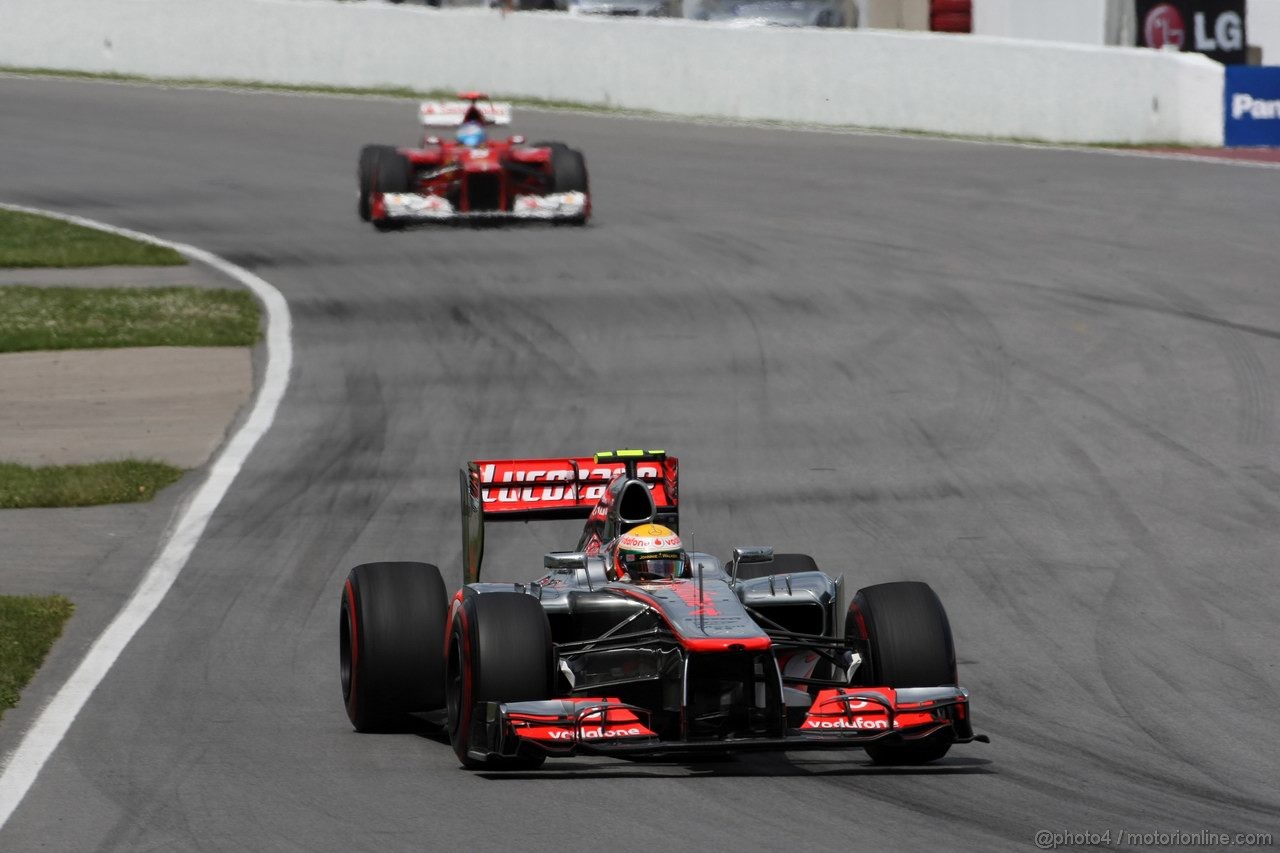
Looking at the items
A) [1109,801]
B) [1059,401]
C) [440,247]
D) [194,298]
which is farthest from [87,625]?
[440,247]

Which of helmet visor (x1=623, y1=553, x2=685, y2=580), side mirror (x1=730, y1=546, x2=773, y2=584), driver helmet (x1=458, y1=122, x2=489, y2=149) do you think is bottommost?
side mirror (x1=730, y1=546, x2=773, y2=584)

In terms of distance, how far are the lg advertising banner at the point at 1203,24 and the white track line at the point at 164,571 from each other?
18.1 metres

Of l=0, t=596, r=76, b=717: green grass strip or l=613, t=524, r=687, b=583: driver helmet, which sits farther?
l=0, t=596, r=76, b=717: green grass strip

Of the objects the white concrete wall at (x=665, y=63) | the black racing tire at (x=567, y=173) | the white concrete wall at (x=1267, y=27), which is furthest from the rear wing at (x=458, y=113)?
the white concrete wall at (x=1267, y=27)

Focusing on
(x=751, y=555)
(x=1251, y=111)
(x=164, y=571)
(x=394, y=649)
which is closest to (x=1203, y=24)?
(x=1251, y=111)

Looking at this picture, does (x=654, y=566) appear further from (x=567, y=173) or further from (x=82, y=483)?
(x=567, y=173)

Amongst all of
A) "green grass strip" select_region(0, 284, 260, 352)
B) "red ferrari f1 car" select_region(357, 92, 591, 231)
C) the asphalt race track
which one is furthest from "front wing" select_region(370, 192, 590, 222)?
"green grass strip" select_region(0, 284, 260, 352)

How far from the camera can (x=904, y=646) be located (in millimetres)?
8945

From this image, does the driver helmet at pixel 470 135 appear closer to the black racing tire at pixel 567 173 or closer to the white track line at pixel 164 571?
the black racing tire at pixel 567 173

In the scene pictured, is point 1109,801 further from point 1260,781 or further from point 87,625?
point 87,625

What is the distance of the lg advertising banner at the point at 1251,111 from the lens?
2891 centimetres

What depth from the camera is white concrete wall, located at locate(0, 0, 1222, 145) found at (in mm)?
29703

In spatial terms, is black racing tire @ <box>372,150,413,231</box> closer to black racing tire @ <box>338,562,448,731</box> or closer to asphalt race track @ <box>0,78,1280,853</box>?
asphalt race track @ <box>0,78,1280,853</box>

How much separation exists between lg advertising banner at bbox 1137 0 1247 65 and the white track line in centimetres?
1809
